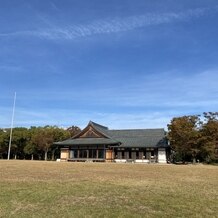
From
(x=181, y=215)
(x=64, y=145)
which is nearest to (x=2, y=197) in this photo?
(x=181, y=215)

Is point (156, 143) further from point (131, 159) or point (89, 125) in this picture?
point (89, 125)


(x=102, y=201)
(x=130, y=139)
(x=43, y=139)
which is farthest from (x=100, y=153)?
(x=102, y=201)

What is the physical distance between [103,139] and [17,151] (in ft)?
90.2

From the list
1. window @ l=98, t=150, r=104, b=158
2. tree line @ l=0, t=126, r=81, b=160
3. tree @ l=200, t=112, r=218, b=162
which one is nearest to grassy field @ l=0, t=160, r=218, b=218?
tree @ l=200, t=112, r=218, b=162

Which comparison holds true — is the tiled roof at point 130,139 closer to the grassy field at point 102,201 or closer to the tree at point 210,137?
the tree at point 210,137

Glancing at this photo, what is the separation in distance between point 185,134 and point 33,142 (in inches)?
Result: 1422

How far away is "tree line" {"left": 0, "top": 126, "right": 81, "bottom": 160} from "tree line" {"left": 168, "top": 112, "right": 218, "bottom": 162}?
28636 millimetres

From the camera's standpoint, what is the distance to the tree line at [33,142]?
7106 centimetres

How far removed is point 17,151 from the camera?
79.9 metres

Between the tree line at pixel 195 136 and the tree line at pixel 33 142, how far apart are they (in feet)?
94.0

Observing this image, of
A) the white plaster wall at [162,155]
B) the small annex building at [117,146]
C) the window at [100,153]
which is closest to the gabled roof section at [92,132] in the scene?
the small annex building at [117,146]

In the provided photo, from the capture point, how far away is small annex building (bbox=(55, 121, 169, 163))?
58.6 m

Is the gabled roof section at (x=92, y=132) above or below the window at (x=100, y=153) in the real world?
above

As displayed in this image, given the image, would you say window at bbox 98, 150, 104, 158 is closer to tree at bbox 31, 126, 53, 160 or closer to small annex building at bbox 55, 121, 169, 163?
small annex building at bbox 55, 121, 169, 163
